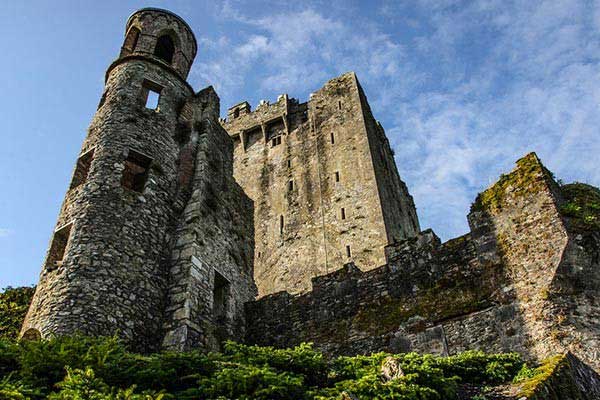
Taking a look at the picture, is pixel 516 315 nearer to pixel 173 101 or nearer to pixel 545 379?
pixel 545 379

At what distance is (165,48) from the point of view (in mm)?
15492

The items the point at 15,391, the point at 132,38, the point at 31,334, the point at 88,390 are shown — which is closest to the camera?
the point at 15,391

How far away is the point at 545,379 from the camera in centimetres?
619

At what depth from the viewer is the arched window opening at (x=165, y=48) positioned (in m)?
15.4

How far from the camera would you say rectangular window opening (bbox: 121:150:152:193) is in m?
11.2

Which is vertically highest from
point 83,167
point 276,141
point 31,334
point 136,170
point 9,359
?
point 276,141

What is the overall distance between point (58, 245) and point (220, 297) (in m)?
3.29

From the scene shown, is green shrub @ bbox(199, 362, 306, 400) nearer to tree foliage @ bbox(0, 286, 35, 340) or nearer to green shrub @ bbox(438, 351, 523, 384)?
green shrub @ bbox(438, 351, 523, 384)

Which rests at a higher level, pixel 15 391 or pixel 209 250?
pixel 209 250

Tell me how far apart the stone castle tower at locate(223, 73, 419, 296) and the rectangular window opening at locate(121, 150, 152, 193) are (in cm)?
1149

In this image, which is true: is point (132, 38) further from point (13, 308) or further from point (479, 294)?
point (479, 294)

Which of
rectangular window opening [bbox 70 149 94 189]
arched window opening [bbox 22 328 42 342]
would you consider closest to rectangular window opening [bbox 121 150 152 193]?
rectangular window opening [bbox 70 149 94 189]

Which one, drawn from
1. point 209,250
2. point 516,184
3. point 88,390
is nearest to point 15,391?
point 88,390

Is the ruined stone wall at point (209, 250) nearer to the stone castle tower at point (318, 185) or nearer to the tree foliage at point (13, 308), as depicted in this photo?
the tree foliage at point (13, 308)
